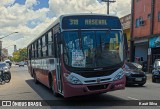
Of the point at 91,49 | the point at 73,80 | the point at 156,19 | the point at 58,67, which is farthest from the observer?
the point at 156,19

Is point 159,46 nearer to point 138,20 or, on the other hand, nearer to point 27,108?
point 138,20

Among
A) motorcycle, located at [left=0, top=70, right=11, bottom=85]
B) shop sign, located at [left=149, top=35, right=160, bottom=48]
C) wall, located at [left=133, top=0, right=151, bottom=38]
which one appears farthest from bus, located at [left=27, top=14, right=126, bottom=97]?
wall, located at [left=133, top=0, right=151, bottom=38]

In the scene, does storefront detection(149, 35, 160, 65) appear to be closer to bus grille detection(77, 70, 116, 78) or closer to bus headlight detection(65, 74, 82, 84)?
bus grille detection(77, 70, 116, 78)

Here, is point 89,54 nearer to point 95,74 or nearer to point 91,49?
point 91,49

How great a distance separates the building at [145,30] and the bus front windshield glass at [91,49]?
23.2m

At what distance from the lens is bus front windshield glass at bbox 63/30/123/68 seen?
11.8 meters

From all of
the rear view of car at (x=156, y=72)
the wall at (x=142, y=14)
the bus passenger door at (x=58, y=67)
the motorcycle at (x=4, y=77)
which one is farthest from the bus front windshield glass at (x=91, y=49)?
the wall at (x=142, y=14)

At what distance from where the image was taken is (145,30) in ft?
136

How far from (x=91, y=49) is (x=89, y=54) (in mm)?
→ 204

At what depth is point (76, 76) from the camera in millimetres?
11641

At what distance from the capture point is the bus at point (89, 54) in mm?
11703

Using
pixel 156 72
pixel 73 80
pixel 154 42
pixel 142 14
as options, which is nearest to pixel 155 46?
pixel 154 42

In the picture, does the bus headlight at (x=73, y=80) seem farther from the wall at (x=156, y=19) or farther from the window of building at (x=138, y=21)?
the window of building at (x=138, y=21)

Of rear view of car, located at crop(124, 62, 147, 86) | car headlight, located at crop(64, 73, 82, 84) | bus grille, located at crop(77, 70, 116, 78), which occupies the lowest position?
rear view of car, located at crop(124, 62, 147, 86)
